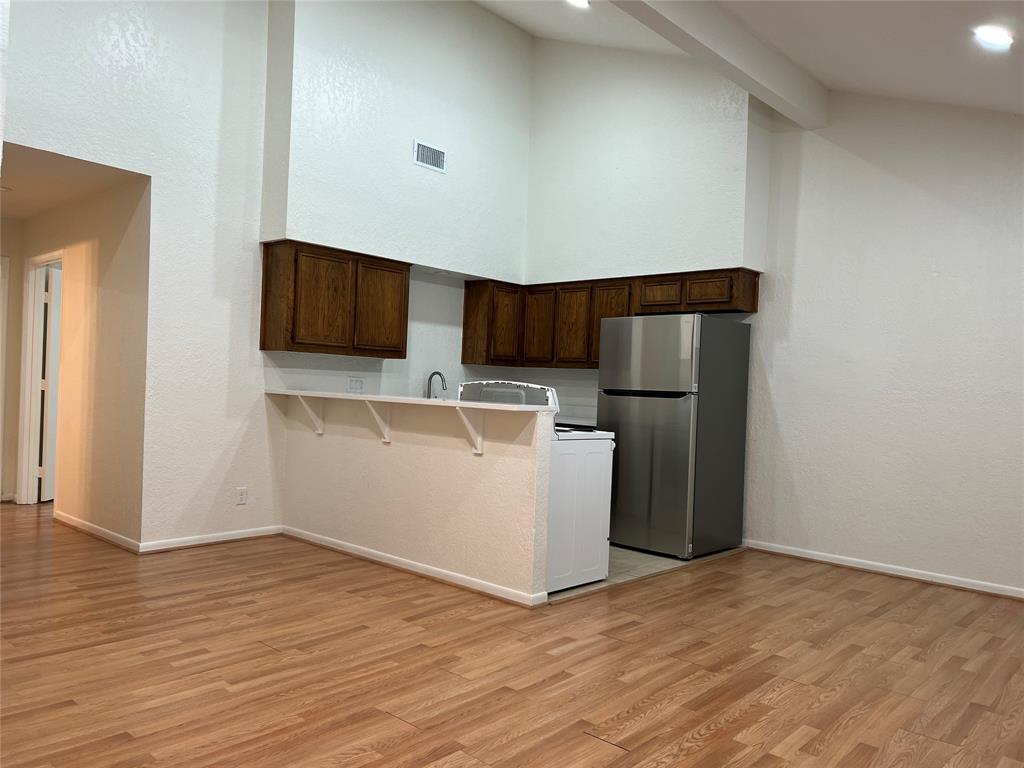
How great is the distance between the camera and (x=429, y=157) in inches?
240

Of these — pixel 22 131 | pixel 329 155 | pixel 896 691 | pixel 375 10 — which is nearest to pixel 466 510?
pixel 896 691

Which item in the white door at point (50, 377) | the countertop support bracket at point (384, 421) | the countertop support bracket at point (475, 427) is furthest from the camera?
the white door at point (50, 377)

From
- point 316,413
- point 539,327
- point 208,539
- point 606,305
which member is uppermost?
point 606,305

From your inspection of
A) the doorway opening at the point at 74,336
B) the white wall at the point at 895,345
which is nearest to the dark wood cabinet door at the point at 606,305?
the white wall at the point at 895,345

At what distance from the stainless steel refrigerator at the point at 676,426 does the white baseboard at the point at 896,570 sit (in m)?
0.30

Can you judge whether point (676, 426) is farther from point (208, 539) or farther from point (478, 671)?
point (208, 539)

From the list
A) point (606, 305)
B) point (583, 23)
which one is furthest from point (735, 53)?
point (606, 305)

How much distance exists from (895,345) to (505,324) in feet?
10.4

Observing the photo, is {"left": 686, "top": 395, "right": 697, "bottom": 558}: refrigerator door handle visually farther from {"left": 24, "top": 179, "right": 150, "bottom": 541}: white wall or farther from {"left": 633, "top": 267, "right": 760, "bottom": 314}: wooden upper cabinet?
{"left": 24, "top": 179, "right": 150, "bottom": 541}: white wall

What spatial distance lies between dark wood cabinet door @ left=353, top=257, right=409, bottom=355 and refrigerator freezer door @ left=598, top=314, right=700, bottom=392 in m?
1.56

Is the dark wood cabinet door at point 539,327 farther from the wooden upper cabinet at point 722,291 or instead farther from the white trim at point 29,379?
the white trim at point 29,379

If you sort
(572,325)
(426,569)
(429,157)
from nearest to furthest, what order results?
(426,569) → (429,157) → (572,325)

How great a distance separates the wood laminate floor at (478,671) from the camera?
2.47m

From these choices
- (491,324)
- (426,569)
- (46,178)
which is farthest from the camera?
(491,324)
